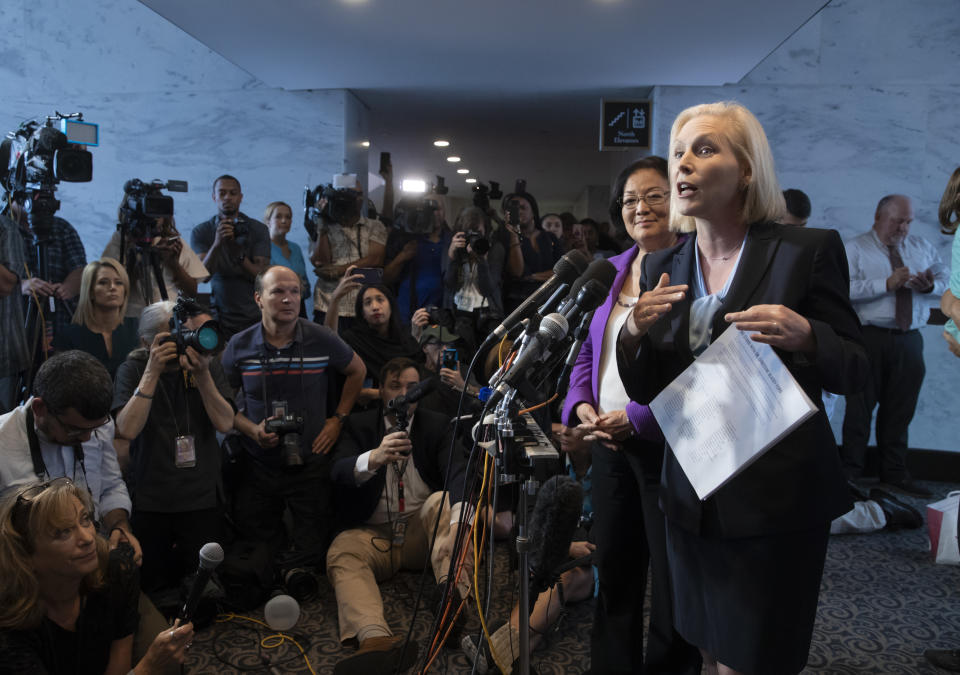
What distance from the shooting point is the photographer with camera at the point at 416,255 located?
463 cm

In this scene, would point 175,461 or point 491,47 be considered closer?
point 175,461

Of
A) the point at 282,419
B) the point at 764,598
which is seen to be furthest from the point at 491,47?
the point at 764,598

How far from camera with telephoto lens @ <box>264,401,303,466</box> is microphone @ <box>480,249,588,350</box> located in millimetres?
1823

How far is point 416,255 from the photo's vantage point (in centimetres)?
467

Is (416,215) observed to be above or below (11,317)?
above

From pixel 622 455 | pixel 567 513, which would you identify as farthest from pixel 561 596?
pixel 622 455

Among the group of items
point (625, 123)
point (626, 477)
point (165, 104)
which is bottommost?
point (626, 477)

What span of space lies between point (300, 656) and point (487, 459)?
4.40 feet

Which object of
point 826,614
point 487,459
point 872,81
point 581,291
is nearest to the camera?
point 581,291

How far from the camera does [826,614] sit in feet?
8.88

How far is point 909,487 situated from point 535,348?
4216 mm

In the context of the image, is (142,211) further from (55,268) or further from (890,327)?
(890,327)

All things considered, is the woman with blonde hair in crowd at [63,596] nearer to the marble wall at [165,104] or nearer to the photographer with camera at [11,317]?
the photographer with camera at [11,317]

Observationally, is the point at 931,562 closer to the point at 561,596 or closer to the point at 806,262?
the point at 561,596
